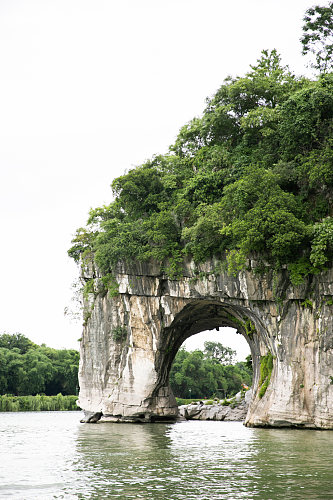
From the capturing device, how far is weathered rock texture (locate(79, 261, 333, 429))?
20547mm

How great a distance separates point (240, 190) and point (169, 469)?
12.5 meters

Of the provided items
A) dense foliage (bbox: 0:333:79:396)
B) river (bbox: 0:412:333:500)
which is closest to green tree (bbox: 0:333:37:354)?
dense foliage (bbox: 0:333:79:396)

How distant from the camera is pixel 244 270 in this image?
2208 cm

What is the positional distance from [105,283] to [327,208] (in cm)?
1202

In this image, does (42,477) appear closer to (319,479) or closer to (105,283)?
(319,479)

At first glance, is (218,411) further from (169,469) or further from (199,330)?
(169,469)

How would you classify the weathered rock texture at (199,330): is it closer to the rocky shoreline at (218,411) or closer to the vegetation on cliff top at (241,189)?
the vegetation on cliff top at (241,189)

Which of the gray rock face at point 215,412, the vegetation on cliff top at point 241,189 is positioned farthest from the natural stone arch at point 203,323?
the gray rock face at point 215,412

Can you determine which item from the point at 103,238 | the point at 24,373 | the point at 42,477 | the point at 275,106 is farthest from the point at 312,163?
the point at 24,373

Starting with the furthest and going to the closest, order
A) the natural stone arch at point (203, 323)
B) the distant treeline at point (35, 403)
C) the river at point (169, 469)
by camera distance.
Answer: the distant treeline at point (35, 403) < the natural stone arch at point (203, 323) < the river at point (169, 469)

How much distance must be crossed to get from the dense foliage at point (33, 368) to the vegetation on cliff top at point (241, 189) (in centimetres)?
2825

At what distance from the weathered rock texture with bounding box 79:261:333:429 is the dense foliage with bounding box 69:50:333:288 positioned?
108 centimetres

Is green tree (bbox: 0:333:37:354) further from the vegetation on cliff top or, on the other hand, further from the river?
the river

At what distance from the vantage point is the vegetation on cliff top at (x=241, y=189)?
20188 mm
